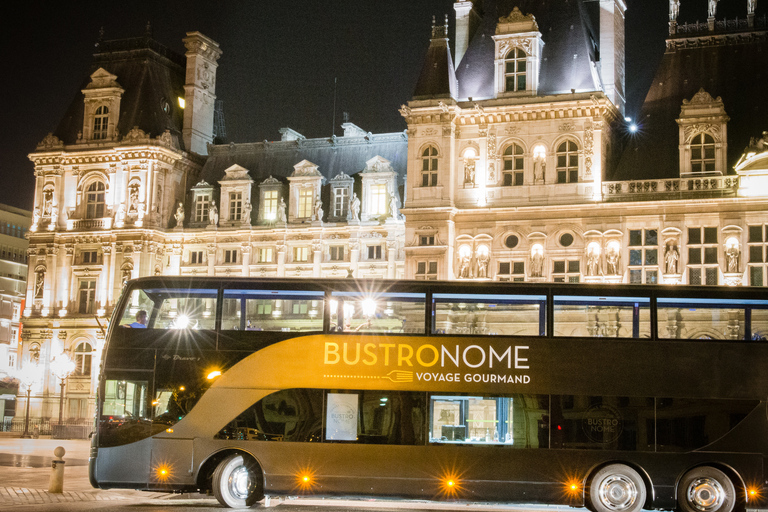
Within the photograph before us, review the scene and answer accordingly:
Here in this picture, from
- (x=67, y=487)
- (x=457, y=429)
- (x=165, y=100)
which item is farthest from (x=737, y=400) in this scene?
(x=165, y=100)

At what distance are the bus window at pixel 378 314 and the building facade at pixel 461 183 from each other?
16.6m

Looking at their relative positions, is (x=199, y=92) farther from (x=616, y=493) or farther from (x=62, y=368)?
(x=616, y=493)

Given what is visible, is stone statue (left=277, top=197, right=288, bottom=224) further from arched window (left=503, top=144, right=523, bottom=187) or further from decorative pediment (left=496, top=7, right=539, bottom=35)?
decorative pediment (left=496, top=7, right=539, bottom=35)

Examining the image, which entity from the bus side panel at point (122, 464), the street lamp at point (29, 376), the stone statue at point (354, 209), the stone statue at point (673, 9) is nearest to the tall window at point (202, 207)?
the stone statue at point (354, 209)

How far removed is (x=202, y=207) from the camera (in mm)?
53469

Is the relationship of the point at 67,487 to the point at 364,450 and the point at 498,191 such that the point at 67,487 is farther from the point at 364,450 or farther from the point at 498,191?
the point at 498,191

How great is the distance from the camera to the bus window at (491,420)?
18.5m

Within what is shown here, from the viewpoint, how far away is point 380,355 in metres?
18.8

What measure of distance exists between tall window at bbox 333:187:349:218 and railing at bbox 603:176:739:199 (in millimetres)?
14746

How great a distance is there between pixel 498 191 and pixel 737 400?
24.4 m

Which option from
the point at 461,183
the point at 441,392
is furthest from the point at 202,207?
the point at 441,392

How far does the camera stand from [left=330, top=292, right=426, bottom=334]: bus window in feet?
61.8

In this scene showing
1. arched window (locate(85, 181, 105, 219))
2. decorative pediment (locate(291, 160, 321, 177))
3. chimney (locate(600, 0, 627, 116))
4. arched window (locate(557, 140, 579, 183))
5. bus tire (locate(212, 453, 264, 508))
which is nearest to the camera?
bus tire (locate(212, 453, 264, 508))

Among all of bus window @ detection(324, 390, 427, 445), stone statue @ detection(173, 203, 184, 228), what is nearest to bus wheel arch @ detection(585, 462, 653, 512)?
bus window @ detection(324, 390, 427, 445)
